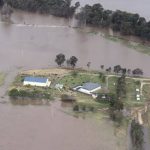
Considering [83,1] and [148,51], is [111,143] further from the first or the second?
[83,1]

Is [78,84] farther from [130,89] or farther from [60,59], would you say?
[60,59]

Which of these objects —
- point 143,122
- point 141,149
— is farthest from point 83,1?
point 141,149

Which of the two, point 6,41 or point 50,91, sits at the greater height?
point 6,41

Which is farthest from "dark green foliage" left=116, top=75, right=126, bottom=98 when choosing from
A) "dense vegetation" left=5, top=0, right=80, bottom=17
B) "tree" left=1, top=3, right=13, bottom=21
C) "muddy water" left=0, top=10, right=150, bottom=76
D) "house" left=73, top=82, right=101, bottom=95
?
A: "tree" left=1, top=3, right=13, bottom=21

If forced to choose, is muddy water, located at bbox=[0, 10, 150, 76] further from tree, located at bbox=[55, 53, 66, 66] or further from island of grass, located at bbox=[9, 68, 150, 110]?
island of grass, located at bbox=[9, 68, 150, 110]

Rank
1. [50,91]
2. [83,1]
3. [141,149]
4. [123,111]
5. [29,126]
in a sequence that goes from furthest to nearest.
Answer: [83,1], [50,91], [123,111], [29,126], [141,149]

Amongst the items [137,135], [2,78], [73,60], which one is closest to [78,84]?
[73,60]
